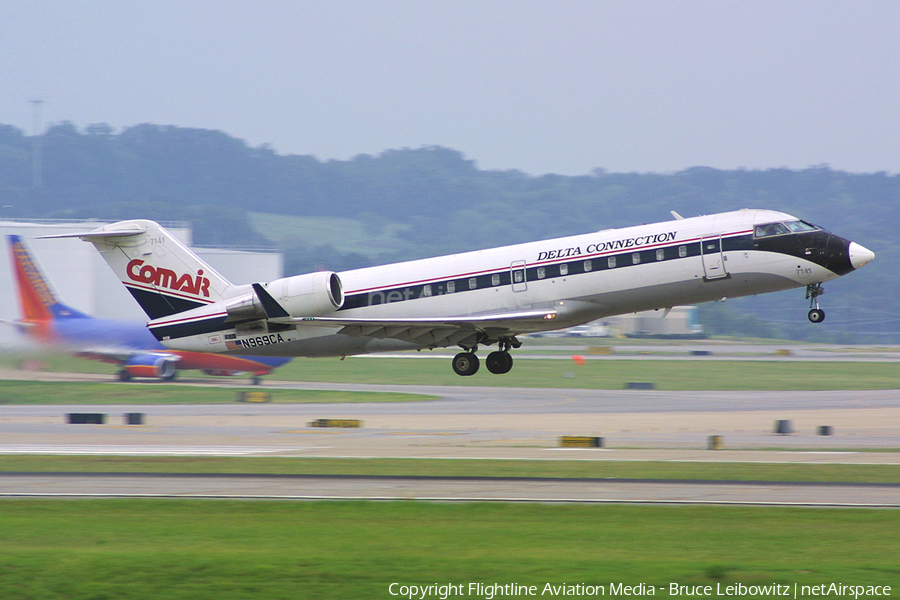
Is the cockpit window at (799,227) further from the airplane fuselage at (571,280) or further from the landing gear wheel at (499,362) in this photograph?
the landing gear wheel at (499,362)

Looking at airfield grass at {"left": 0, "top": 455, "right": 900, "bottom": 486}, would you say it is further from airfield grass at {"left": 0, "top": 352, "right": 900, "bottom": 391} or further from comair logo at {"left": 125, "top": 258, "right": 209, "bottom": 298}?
airfield grass at {"left": 0, "top": 352, "right": 900, "bottom": 391}

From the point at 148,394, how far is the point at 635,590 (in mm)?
41719

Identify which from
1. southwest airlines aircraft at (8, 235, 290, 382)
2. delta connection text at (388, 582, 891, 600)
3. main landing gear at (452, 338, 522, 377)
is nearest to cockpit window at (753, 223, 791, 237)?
main landing gear at (452, 338, 522, 377)

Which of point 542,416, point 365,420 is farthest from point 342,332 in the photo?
point 542,416

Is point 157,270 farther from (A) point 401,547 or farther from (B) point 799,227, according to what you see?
(B) point 799,227

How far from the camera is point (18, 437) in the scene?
3444cm

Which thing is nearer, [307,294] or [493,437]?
[307,294]

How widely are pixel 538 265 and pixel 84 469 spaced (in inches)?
510

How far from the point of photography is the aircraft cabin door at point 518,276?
1056 inches

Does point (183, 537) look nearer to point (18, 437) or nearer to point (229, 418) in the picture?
point (18, 437)

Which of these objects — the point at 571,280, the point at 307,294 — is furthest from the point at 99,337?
the point at 571,280

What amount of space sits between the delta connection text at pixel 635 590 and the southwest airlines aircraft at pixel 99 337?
34.2m

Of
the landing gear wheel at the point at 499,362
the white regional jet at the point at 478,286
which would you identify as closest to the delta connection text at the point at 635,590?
the white regional jet at the point at 478,286

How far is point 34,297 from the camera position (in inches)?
1916
